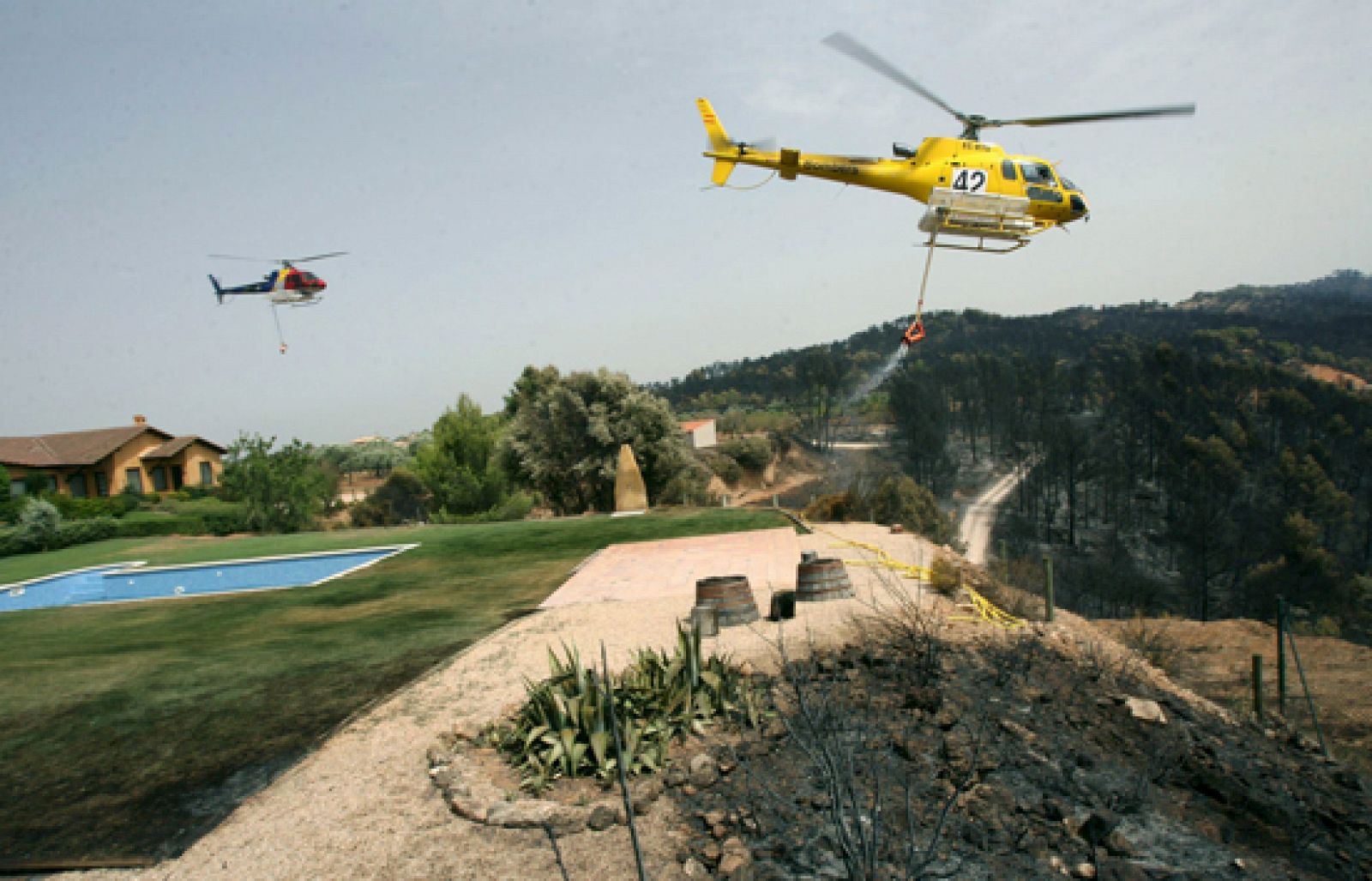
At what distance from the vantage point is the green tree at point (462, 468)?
1383 inches

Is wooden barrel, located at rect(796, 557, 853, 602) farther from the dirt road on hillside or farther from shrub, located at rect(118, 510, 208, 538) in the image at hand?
the dirt road on hillside

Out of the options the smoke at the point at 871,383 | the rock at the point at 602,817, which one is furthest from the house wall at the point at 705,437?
the rock at the point at 602,817

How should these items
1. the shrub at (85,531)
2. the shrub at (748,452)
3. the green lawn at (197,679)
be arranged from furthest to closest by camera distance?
1. the shrub at (748,452)
2. the shrub at (85,531)
3. the green lawn at (197,679)

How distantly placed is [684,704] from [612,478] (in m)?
24.6

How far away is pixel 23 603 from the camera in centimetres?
1798

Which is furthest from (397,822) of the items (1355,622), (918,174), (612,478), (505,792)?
(1355,622)

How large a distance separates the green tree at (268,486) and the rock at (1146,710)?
27.9 m

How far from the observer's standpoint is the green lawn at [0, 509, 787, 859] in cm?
549

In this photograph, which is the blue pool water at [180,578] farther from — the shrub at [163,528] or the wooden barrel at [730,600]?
the wooden barrel at [730,600]

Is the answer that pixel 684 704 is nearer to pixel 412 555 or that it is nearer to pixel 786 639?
pixel 786 639

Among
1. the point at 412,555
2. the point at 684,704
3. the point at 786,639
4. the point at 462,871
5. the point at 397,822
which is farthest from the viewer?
the point at 412,555

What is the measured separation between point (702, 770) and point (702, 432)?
59.7 metres

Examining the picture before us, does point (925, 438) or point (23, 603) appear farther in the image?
point (925, 438)

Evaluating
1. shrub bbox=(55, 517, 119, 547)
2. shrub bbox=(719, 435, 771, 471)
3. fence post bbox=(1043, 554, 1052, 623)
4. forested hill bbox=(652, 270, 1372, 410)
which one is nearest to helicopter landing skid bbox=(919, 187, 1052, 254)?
fence post bbox=(1043, 554, 1052, 623)
